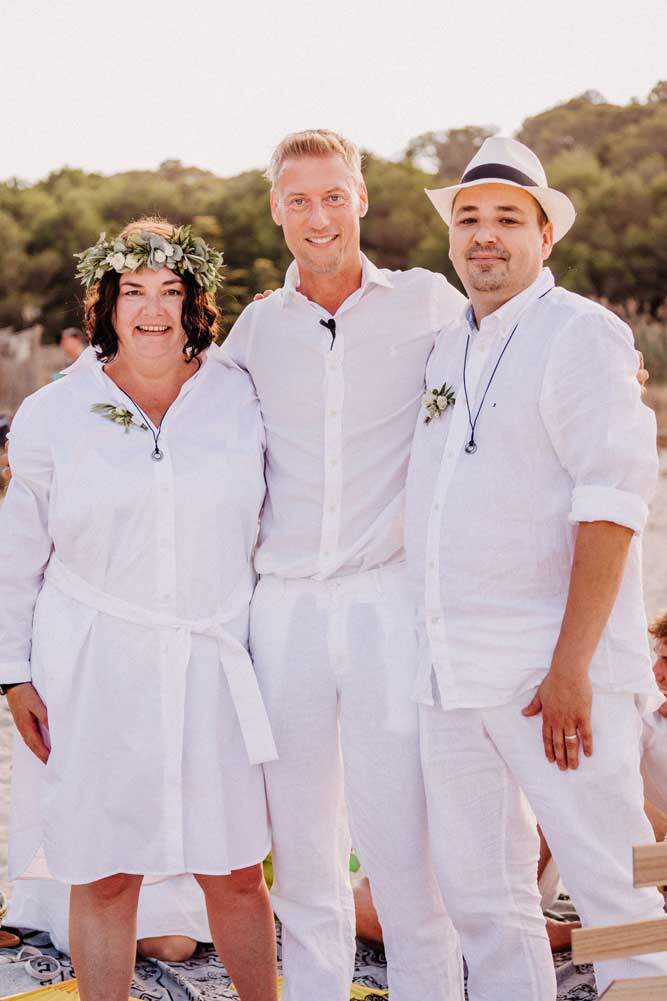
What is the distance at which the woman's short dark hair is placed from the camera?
128 inches

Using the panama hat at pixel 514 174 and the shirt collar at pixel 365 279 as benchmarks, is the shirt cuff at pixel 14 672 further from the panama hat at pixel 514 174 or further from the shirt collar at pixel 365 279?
the panama hat at pixel 514 174

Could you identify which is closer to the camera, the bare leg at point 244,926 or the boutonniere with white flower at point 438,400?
the boutonniere with white flower at point 438,400

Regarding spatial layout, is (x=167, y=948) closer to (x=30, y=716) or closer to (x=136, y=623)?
(x=30, y=716)

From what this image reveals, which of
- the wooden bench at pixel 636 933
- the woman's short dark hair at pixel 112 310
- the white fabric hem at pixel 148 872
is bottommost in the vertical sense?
the white fabric hem at pixel 148 872

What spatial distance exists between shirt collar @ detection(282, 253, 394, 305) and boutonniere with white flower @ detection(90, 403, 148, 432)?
0.57 meters

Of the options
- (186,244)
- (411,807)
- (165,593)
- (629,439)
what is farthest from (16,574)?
(629,439)

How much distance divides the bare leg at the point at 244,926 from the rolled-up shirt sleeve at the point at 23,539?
0.78m

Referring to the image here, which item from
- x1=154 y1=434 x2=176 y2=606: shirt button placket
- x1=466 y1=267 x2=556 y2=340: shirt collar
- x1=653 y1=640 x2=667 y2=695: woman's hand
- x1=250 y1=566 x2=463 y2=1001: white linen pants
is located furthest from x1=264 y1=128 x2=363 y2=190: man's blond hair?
x1=653 y1=640 x2=667 y2=695: woman's hand

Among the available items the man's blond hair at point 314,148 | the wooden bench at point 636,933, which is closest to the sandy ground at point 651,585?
the man's blond hair at point 314,148

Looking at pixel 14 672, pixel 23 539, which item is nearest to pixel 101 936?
pixel 14 672

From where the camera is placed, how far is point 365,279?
3342mm

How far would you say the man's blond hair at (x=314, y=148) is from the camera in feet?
11.0

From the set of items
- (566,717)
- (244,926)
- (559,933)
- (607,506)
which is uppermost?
(607,506)

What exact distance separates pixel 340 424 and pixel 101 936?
4.94ft
